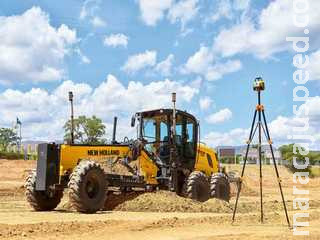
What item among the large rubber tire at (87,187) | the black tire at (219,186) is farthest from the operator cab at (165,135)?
the large rubber tire at (87,187)

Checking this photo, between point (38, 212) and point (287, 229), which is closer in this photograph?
point (287, 229)

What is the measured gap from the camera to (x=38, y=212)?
17.2 meters

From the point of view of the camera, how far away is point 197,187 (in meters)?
20.4

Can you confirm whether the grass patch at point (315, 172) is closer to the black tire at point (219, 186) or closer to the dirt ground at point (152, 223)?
the black tire at point (219, 186)

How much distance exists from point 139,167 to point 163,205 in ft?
6.50

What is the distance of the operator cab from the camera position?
20422 mm

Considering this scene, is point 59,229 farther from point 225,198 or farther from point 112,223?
point 225,198

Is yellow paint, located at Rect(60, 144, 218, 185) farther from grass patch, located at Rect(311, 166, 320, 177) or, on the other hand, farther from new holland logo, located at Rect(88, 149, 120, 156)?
grass patch, located at Rect(311, 166, 320, 177)

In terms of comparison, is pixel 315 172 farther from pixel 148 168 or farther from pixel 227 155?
pixel 148 168

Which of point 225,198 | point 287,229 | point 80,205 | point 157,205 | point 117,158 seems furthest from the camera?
point 225,198

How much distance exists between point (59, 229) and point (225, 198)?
35.9ft

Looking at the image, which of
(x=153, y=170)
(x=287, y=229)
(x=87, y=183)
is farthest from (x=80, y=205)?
(x=287, y=229)

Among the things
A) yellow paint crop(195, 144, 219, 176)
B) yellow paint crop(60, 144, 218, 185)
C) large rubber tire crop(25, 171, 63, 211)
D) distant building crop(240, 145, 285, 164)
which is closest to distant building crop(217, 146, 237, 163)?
distant building crop(240, 145, 285, 164)

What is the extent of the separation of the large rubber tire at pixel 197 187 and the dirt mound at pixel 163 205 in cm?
107
